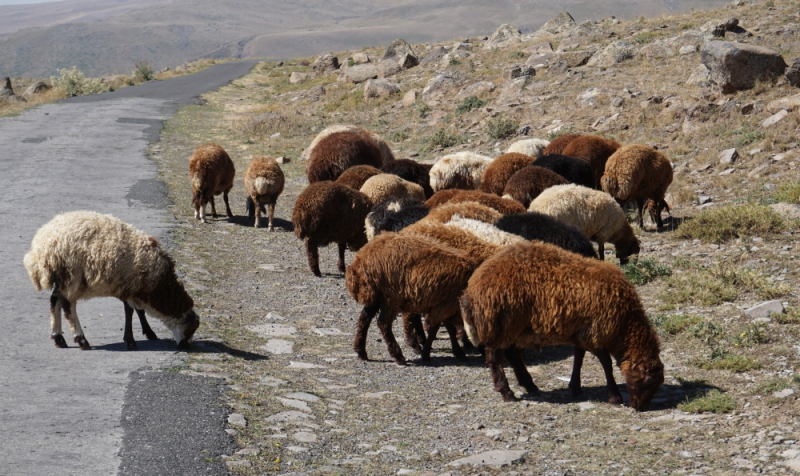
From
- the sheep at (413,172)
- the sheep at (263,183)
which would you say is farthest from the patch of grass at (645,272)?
the sheep at (263,183)

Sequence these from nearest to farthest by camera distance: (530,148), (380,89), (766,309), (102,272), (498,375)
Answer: (498,375)
(102,272)
(766,309)
(530,148)
(380,89)

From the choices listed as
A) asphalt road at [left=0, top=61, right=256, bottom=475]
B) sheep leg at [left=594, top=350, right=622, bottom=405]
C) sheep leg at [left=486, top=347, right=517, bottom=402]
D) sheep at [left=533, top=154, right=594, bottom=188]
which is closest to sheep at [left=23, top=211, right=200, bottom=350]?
asphalt road at [left=0, top=61, right=256, bottom=475]

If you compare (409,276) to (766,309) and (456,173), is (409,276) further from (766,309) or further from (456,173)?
(456,173)

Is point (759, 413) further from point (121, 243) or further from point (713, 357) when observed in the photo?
point (121, 243)

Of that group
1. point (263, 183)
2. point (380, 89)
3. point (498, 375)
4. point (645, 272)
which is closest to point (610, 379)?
point (498, 375)

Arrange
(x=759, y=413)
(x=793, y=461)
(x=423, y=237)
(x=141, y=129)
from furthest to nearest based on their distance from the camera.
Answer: (x=141, y=129) → (x=423, y=237) → (x=759, y=413) → (x=793, y=461)

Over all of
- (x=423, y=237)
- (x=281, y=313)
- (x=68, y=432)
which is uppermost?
(x=423, y=237)

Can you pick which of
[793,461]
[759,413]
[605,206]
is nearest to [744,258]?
[605,206]

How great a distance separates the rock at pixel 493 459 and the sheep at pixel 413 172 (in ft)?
29.5

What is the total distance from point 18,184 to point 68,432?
13105mm

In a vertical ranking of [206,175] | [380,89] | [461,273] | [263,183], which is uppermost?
[380,89]

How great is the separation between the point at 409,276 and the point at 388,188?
542cm

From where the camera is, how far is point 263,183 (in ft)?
47.3

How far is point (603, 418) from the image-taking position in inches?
257
